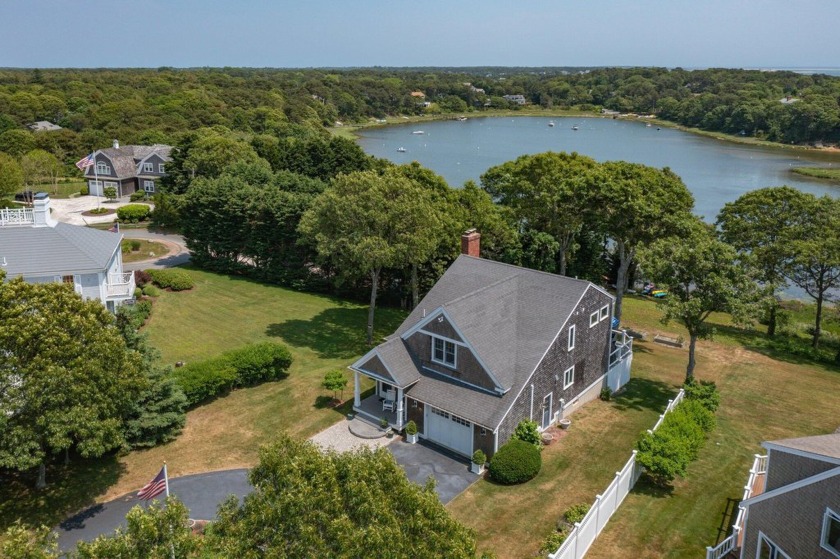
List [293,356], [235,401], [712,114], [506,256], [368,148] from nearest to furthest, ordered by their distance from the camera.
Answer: [235,401], [293,356], [506,256], [368,148], [712,114]

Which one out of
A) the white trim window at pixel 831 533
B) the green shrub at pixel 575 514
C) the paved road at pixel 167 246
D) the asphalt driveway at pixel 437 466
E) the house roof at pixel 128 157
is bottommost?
the asphalt driveway at pixel 437 466

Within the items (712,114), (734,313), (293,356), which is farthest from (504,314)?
(712,114)

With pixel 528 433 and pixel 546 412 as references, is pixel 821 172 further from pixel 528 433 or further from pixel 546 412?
pixel 528 433

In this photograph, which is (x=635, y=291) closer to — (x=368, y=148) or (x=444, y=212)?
(x=444, y=212)

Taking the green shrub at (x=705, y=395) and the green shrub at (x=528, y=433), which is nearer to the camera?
the green shrub at (x=528, y=433)

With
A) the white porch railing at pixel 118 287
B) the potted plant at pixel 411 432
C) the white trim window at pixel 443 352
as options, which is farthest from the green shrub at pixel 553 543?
the white porch railing at pixel 118 287

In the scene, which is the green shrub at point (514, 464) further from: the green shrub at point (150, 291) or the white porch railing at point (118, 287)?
the green shrub at point (150, 291)

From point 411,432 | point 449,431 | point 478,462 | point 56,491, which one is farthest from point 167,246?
point 478,462
